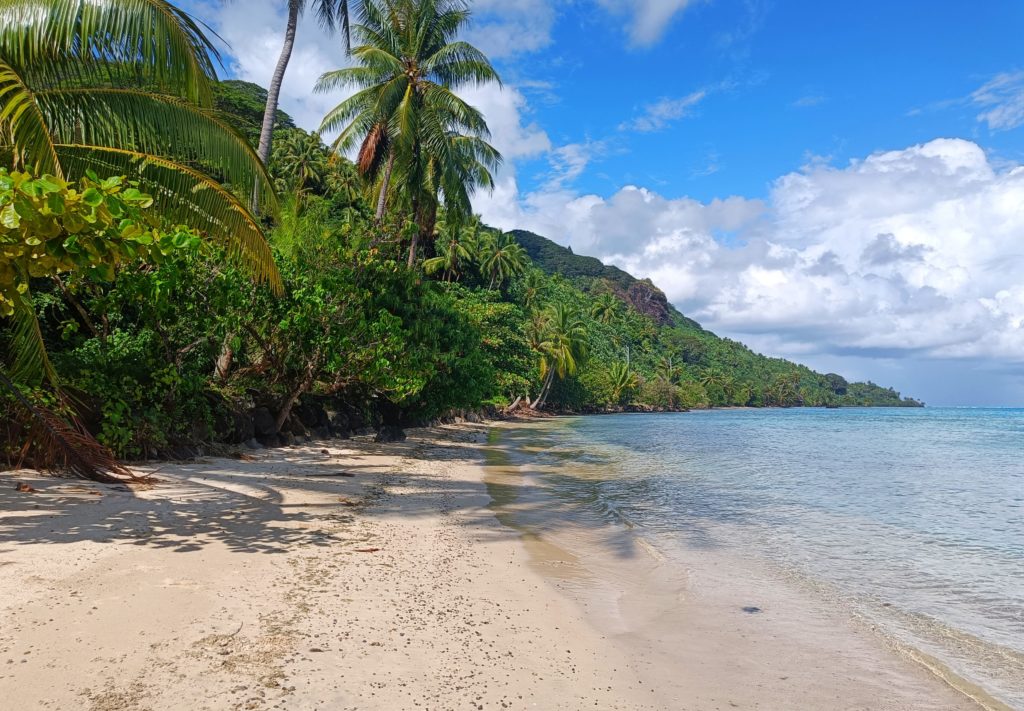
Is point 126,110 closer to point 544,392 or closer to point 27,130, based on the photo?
point 27,130

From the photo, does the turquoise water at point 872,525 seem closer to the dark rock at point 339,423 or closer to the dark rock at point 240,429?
the dark rock at point 339,423

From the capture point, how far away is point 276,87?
487 inches

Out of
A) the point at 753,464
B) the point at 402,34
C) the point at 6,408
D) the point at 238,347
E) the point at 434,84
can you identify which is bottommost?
the point at 753,464

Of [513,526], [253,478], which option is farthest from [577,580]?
[253,478]

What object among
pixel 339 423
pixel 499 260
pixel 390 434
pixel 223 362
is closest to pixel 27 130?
pixel 223 362

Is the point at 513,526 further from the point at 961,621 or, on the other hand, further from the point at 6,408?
the point at 6,408

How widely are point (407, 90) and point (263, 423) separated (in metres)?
11.9

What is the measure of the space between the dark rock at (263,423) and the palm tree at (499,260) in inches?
1501

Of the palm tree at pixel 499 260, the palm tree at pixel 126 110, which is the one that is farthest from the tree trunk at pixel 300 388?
the palm tree at pixel 499 260

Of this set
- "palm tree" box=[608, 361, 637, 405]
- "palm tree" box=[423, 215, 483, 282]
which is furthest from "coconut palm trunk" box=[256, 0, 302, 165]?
"palm tree" box=[608, 361, 637, 405]

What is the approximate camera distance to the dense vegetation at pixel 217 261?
4.80 m

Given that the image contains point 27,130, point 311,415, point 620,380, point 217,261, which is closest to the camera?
point 27,130

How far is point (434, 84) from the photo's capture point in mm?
19406

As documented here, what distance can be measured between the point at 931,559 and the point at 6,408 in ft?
36.1
